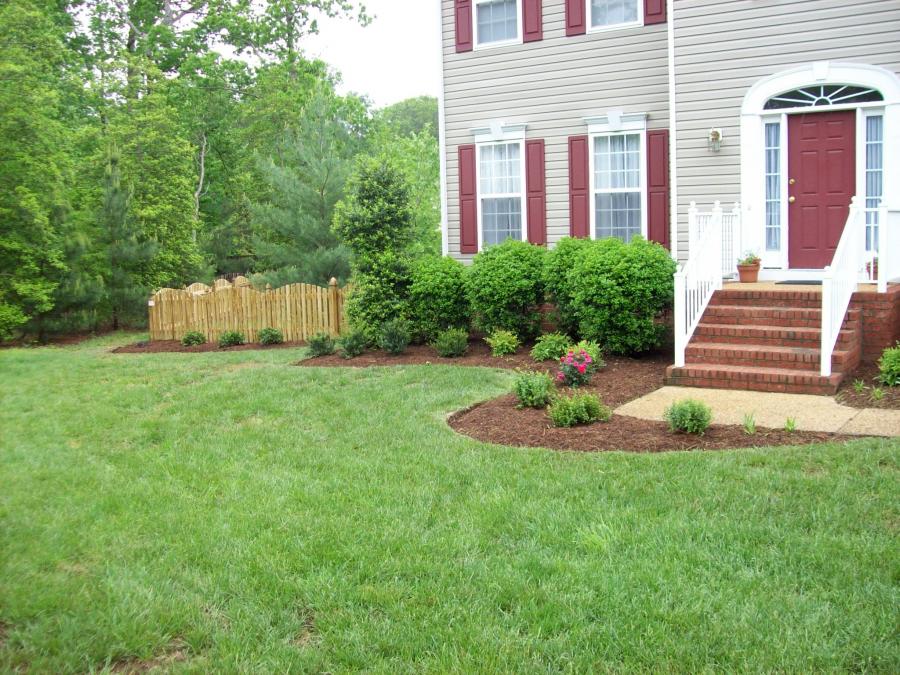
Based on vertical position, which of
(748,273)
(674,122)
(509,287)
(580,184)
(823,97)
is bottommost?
(509,287)

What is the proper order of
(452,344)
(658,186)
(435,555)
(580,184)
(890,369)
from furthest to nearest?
(580,184), (658,186), (452,344), (890,369), (435,555)

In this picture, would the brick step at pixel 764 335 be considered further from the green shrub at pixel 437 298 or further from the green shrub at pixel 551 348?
the green shrub at pixel 437 298

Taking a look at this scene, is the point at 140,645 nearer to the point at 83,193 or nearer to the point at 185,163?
the point at 83,193

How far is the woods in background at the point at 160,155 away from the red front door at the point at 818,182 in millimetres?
5532

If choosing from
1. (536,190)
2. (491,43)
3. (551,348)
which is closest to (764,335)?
(551,348)

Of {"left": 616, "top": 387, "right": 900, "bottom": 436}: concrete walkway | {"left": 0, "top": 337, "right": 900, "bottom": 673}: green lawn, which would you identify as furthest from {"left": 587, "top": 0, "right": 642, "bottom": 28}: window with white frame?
{"left": 0, "top": 337, "right": 900, "bottom": 673}: green lawn

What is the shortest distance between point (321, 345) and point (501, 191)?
406cm

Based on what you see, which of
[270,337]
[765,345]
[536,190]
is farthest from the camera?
[270,337]

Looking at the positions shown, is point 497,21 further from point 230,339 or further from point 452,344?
point 230,339

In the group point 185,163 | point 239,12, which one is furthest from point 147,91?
point 239,12

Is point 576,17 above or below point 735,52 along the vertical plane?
above

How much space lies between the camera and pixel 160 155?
22219 mm

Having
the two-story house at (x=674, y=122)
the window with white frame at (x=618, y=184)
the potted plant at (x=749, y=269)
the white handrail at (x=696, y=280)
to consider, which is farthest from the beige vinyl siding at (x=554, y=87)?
the white handrail at (x=696, y=280)

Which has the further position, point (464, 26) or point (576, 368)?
point (464, 26)
